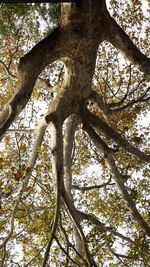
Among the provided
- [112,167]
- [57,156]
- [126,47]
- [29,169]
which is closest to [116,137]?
[112,167]

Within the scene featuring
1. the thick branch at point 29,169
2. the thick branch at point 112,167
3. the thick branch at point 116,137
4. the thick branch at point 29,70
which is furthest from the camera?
the thick branch at point 116,137

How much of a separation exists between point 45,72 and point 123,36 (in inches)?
159

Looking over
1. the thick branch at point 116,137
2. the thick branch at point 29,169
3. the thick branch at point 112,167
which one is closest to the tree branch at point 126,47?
the thick branch at point 116,137

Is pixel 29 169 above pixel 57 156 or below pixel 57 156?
below

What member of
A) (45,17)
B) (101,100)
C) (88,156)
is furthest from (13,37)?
(88,156)

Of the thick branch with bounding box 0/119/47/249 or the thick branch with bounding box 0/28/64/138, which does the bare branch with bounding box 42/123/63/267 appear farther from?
the thick branch with bounding box 0/28/64/138

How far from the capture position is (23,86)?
6.24m

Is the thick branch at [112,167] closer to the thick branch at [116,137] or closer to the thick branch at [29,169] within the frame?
the thick branch at [116,137]

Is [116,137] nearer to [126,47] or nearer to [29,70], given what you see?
[126,47]

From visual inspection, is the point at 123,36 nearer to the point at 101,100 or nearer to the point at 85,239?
the point at 101,100

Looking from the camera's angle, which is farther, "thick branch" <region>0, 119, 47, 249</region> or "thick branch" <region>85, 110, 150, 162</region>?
"thick branch" <region>85, 110, 150, 162</region>

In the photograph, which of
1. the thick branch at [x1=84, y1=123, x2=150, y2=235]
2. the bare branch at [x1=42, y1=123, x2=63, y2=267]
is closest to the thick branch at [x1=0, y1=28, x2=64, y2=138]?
the bare branch at [x1=42, y1=123, x2=63, y2=267]

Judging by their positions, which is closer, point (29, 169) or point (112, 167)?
point (29, 169)

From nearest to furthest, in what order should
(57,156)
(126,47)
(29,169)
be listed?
1. (29,169)
2. (57,156)
3. (126,47)
